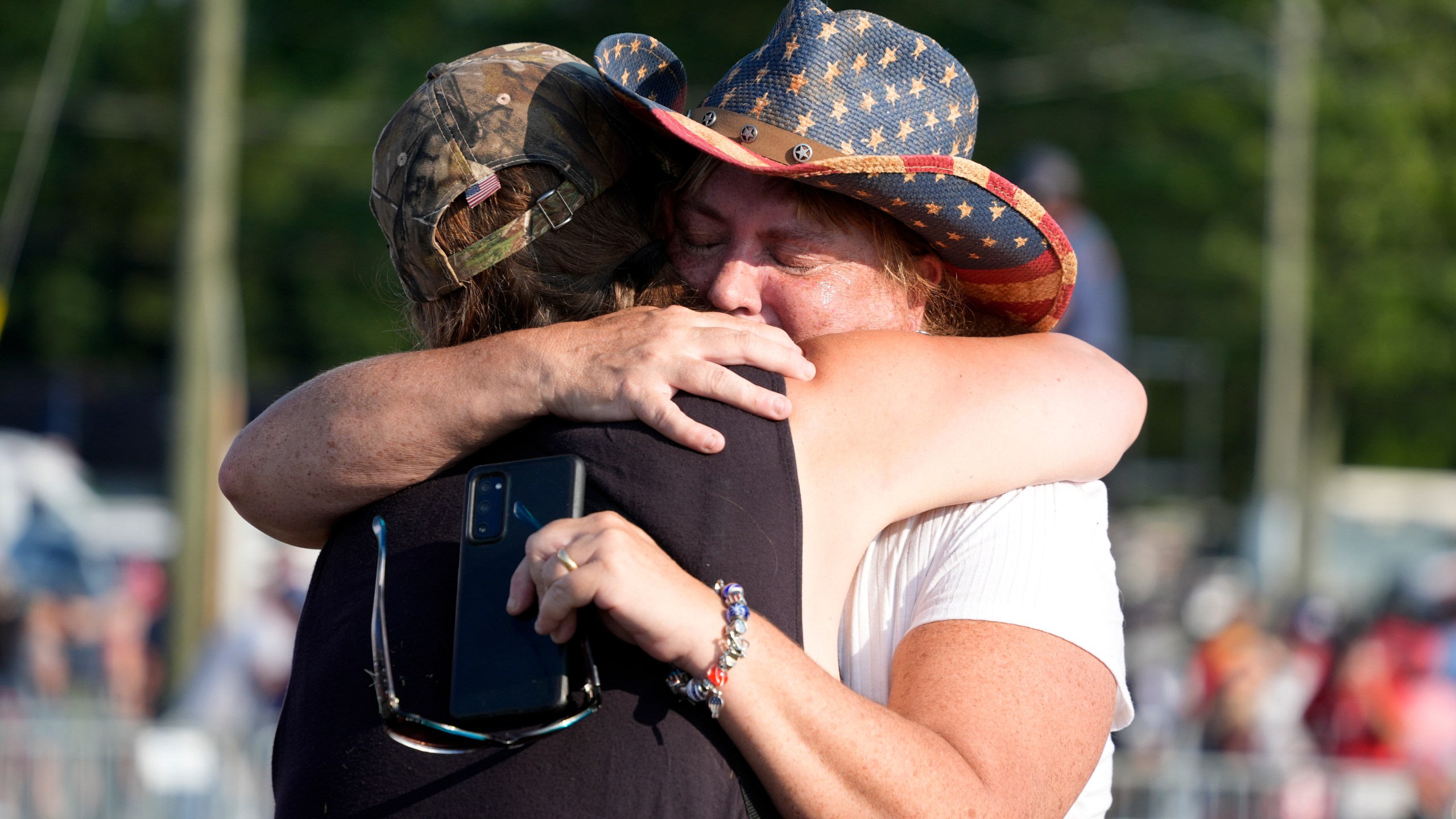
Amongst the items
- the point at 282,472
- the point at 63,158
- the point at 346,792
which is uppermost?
the point at 282,472

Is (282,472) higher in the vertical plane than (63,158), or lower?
higher

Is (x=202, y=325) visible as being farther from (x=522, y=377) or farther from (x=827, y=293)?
(x=522, y=377)

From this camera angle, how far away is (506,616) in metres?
1.55

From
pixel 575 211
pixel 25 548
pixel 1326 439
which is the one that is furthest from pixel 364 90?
pixel 575 211

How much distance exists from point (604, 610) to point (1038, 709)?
50 centimetres

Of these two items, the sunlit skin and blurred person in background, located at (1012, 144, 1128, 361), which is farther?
blurred person in background, located at (1012, 144, 1128, 361)

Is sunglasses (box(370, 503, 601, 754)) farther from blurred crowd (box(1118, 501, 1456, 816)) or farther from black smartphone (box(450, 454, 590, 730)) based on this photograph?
blurred crowd (box(1118, 501, 1456, 816))

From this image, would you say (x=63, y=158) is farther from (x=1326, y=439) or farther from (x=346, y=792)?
(x=346, y=792)

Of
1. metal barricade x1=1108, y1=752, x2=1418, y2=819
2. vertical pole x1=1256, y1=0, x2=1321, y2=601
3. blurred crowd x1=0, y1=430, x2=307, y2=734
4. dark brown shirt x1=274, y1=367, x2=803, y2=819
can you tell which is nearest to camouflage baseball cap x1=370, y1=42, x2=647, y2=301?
dark brown shirt x1=274, y1=367, x2=803, y2=819

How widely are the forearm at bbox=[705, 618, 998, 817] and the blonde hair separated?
725mm

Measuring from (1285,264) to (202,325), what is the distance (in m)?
16.4

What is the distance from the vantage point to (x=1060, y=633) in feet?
5.47

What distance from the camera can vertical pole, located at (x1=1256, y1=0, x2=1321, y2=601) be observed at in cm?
2119

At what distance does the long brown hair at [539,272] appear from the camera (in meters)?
1.87
